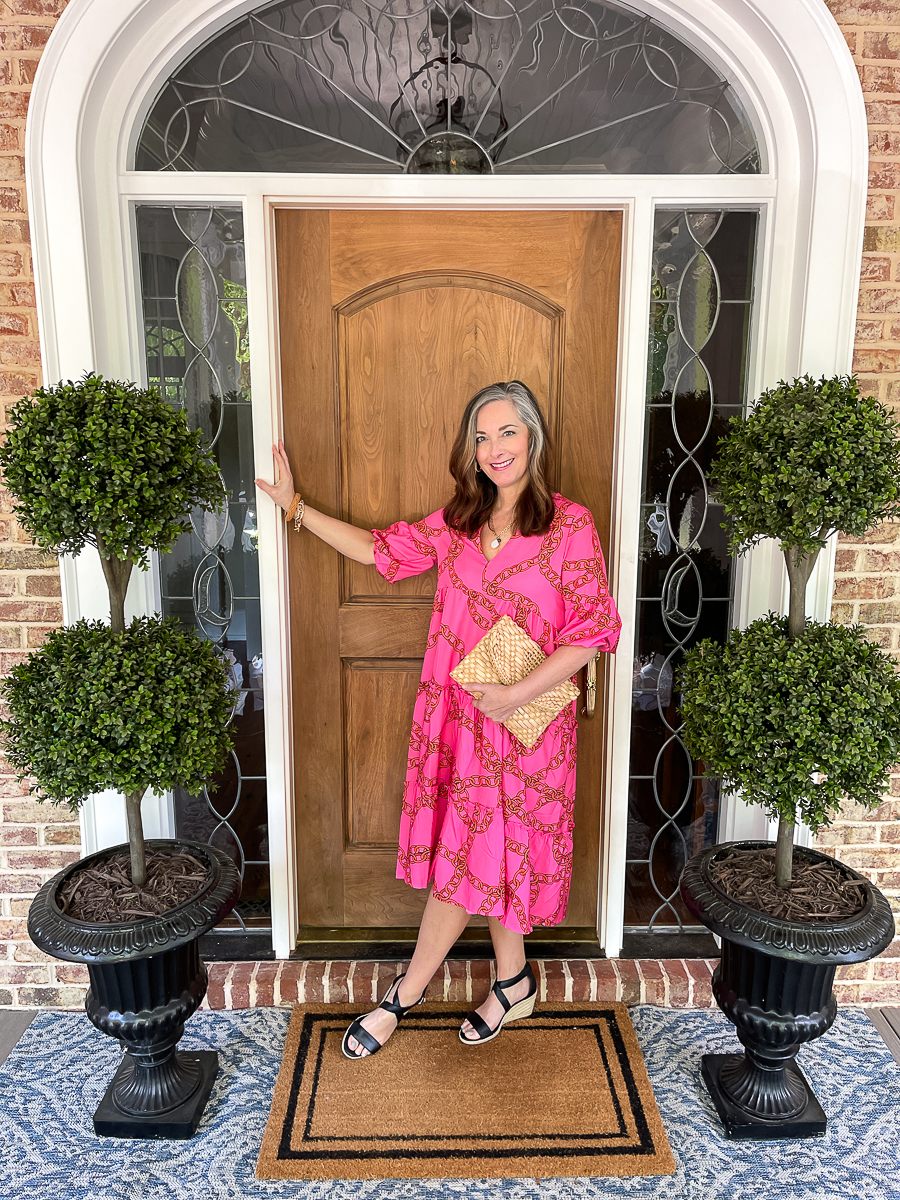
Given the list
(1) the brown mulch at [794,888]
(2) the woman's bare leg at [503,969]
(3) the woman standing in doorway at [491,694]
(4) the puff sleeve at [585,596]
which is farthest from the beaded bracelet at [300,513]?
(1) the brown mulch at [794,888]

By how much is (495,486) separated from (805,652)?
893 millimetres

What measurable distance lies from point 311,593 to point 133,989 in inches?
45.7

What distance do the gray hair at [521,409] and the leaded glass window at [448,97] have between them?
2.23 feet

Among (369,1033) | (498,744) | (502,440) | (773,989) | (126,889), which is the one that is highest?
(502,440)

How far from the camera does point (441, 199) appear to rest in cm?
234

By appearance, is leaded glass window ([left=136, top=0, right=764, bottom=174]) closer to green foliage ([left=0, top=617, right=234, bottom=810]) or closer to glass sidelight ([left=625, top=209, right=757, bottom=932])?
glass sidelight ([left=625, top=209, right=757, bottom=932])

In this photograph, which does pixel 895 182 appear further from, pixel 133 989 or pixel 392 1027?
pixel 133 989

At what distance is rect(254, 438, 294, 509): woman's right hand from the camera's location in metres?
2.42

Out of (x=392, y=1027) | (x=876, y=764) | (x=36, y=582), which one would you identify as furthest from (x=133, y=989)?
(x=876, y=764)

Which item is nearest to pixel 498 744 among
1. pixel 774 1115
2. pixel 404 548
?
pixel 404 548

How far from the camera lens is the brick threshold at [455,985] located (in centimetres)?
253

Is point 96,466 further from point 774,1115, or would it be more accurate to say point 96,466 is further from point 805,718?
point 774,1115

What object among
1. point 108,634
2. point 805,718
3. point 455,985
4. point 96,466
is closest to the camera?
point 96,466

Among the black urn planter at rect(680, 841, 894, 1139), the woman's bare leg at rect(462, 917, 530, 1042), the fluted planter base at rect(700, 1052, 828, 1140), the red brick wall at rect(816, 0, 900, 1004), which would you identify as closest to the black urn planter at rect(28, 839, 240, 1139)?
the woman's bare leg at rect(462, 917, 530, 1042)
